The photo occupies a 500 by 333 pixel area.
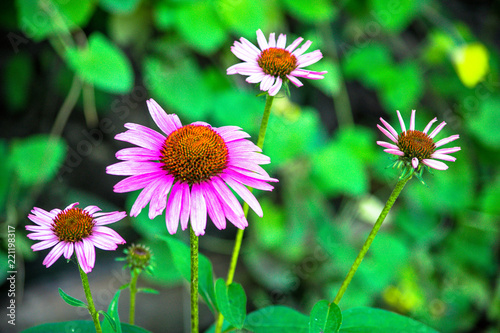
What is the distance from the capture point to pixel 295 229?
1230 mm

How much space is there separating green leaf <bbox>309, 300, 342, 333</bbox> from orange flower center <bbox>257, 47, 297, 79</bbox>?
0.19 m

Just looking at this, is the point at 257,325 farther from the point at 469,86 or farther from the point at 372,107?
the point at 372,107

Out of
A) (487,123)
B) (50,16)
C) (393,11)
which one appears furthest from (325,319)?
(487,123)

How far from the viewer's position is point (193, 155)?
0.32 meters

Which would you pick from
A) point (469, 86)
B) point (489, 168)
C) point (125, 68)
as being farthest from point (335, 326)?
point (489, 168)

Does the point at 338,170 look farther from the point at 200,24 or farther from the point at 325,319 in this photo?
the point at 325,319

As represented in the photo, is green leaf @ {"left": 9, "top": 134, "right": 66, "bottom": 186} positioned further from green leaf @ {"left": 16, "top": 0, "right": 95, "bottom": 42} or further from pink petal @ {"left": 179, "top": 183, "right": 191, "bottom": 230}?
pink petal @ {"left": 179, "top": 183, "right": 191, "bottom": 230}

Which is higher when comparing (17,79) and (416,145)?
(17,79)

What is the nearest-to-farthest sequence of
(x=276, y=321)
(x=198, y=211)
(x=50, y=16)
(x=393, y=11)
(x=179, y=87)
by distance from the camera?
(x=198, y=211) < (x=276, y=321) < (x=50, y=16) < (x=179, y=87) < (x=393, y=11)

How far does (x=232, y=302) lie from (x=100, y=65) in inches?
28.7

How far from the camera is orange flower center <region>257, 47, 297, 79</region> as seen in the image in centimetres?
38

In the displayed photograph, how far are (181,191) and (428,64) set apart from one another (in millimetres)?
1293

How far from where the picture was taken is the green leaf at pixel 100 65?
94 centimetres

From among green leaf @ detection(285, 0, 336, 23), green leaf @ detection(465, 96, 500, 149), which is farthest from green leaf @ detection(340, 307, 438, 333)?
green leaf @ detection(465, 96, 500, 149)
